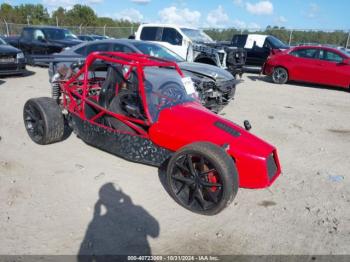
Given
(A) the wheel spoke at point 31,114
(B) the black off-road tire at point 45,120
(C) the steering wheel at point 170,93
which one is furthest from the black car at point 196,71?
(C) the steering wheel at point 170,93

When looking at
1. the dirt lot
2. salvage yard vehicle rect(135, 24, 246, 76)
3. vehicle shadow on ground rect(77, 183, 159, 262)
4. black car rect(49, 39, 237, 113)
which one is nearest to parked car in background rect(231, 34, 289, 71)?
salvage yard vehicle rect(135, 24, 246, 76)

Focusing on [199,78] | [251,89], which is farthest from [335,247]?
[251,89]

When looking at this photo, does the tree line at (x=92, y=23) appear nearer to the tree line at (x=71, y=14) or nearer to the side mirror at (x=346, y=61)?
the tree line at (x=71, y=14)

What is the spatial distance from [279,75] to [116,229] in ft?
36.0

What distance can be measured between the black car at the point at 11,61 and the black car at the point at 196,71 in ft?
10.8

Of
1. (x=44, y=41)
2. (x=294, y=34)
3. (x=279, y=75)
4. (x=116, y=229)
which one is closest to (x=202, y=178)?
(x=116, y=229)

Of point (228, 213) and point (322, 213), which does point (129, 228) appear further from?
point (322, 213)

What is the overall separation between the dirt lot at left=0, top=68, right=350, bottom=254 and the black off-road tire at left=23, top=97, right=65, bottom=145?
0.63 feet

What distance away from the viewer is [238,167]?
333 cm

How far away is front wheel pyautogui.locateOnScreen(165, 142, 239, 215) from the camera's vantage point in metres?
3.04

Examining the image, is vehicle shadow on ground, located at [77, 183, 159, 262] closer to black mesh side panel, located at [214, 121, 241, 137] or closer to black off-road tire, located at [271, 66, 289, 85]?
black mesh side panel, located at [214, 121, 241, 137]

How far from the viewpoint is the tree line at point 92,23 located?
2594 centimetres

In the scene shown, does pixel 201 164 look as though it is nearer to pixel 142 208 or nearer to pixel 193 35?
pixel 142 208

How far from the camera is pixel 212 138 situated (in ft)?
11.5
